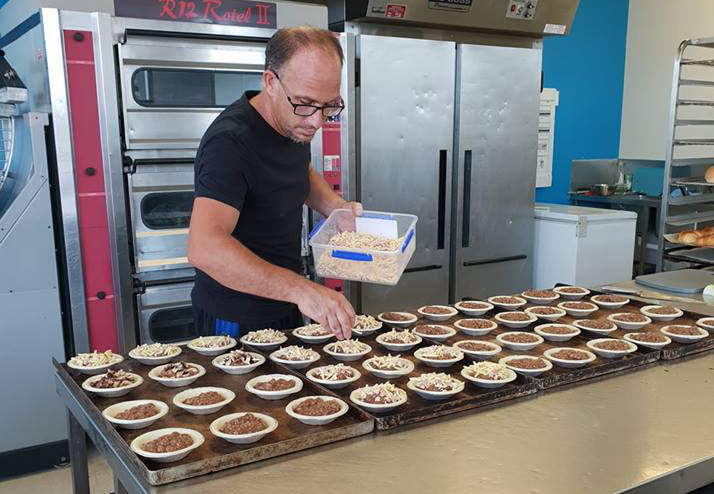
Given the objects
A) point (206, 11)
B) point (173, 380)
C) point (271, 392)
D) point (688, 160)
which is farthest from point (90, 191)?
point (688, 160)

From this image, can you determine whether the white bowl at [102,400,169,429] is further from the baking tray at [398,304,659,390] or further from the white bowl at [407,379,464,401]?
the baking tray at [398,304,659,390]

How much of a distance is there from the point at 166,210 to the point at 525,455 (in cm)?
230

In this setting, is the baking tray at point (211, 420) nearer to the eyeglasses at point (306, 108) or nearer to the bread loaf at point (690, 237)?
the eyeglasses at point (306, 108)

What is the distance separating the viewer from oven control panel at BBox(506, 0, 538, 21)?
4047 mm

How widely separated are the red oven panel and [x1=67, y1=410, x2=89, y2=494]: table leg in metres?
1.14

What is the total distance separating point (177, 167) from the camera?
3.08 meters

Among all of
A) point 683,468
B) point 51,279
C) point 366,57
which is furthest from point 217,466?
point 366,57

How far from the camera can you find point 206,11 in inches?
120

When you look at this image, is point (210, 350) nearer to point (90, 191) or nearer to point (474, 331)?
point (474, 331)

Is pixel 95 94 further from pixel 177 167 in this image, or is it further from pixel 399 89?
pixel 399 89

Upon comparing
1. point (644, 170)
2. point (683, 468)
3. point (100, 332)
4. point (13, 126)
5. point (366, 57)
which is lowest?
point (100, 332)

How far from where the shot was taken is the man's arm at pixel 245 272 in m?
1.67

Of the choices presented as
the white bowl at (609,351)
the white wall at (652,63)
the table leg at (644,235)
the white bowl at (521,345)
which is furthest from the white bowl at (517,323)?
the white wall at (652,63)

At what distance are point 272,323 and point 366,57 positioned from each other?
1934mm
